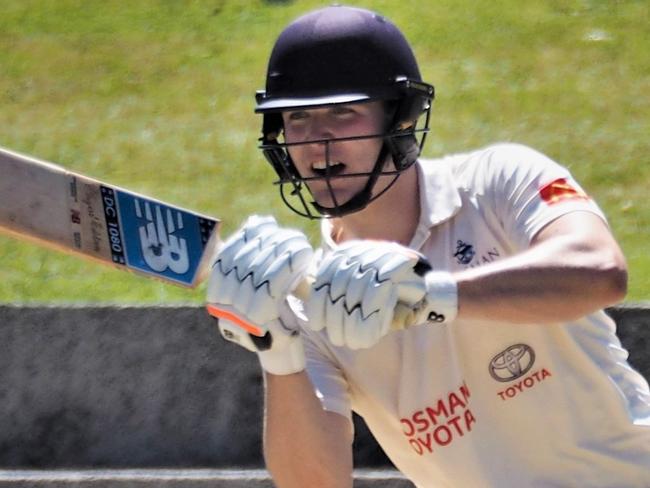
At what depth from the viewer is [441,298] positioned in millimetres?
2523

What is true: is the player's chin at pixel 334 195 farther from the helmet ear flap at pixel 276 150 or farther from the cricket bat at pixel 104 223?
the cricket bat at pixel 104 223

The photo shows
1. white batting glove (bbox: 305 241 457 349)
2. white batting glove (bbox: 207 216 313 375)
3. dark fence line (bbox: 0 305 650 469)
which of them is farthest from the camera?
dark fence line (bbox: 0 305 650 469)

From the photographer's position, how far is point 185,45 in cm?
855

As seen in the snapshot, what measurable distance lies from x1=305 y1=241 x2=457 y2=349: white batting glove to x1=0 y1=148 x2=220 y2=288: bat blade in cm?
70

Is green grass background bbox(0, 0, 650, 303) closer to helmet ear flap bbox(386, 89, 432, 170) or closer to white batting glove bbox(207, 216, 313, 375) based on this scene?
helmet ear flap bbox(386, 89, 432, 170)

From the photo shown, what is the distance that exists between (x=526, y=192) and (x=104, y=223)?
A: 96cm

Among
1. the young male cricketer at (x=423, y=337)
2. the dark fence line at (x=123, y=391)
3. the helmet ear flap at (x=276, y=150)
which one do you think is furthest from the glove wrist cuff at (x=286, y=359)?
the dark fence line at (x=123, y=391)

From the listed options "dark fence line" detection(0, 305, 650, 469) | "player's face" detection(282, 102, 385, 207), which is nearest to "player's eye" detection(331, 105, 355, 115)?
"player's face" detection(282, 102, 385, 207)

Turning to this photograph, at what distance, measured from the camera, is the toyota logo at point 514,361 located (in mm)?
2943

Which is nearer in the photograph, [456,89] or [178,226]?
[178,226]

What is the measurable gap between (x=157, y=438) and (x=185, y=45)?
3.84 m

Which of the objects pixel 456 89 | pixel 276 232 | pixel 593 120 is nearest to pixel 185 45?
pixel 456 89

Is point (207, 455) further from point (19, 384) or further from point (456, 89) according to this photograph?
point (456, 89)

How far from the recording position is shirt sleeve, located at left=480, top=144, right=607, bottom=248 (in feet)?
9.12
